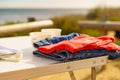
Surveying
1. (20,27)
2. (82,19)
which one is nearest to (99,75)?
(20,27)

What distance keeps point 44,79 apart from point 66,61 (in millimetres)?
1601

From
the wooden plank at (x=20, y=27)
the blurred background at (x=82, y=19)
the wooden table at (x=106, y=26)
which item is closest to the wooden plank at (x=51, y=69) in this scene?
the blurred background at (x=82, y=19)

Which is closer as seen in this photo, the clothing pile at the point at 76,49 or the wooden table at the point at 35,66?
the wooden table at the point at 35,66

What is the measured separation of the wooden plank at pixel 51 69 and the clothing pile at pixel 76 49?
1.6 inches

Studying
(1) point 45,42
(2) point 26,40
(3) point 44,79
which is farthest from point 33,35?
(3) point 44,79

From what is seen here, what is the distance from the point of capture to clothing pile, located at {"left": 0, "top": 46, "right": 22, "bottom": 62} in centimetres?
178

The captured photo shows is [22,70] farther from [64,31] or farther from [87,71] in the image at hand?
[64,31]

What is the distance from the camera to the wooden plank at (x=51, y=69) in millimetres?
1552

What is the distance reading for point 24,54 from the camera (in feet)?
6.32

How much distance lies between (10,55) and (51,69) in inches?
13.1

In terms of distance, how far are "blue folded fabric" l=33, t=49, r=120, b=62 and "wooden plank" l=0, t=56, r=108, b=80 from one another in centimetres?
4

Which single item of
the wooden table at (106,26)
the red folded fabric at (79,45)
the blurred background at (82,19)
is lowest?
the blurred background at (82,19)

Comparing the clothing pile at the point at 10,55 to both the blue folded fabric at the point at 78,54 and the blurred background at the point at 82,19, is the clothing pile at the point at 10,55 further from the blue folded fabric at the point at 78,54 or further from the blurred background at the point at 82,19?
the blurred background at the point at 82,19

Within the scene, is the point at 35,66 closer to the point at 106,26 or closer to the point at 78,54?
the point at 78,54
